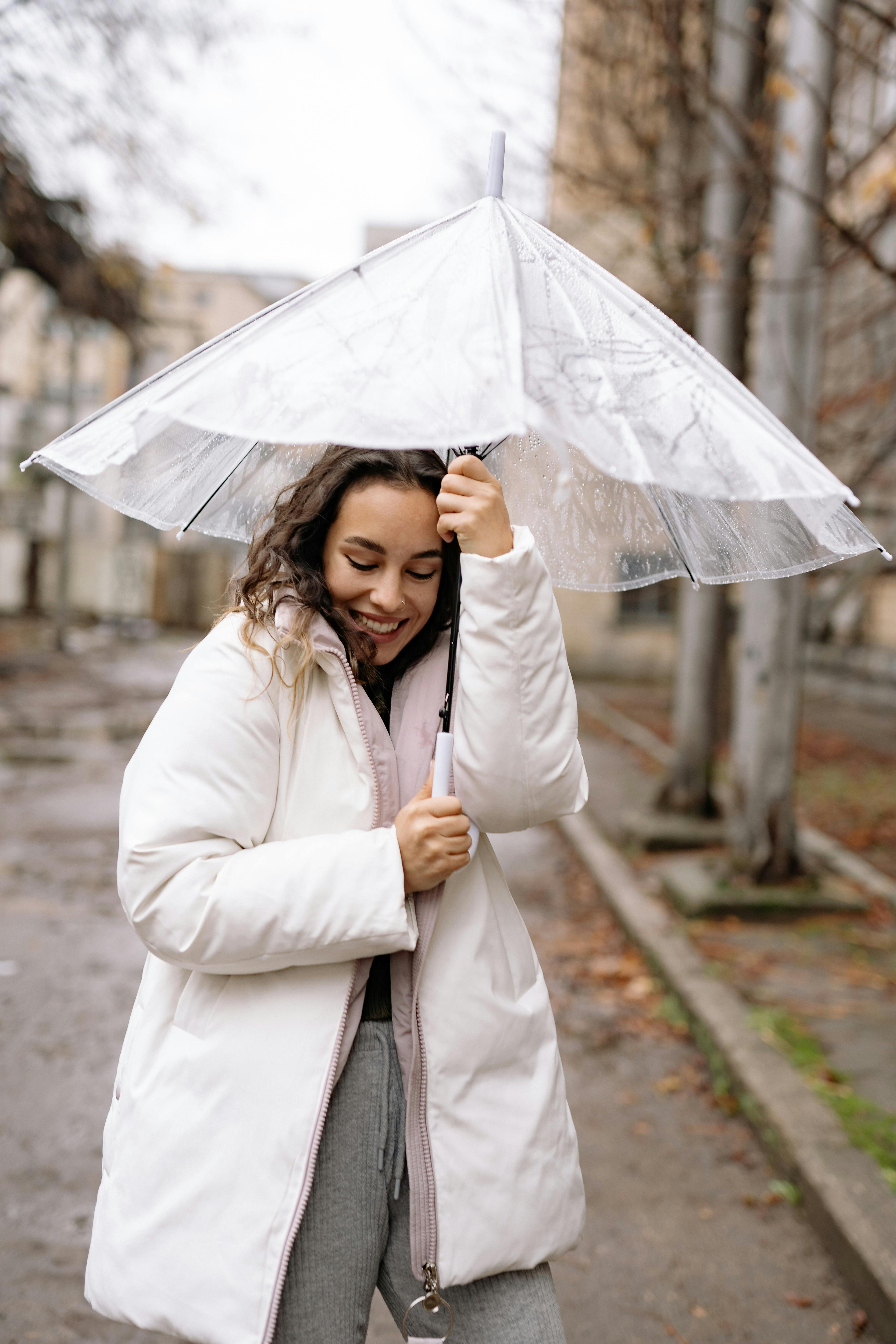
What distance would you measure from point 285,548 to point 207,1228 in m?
1.08

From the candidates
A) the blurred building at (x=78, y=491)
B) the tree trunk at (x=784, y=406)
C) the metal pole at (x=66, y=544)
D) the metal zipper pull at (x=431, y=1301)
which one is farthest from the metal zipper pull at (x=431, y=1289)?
the metal pole at (x=66, y=544)

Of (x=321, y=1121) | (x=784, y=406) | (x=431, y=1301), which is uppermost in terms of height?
(x=784, y=406)

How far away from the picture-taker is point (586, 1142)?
425 centimetres

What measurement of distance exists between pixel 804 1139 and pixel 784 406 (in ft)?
13.4

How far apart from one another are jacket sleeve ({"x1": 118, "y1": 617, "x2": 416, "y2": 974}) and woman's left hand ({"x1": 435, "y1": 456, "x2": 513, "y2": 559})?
1.26 feet

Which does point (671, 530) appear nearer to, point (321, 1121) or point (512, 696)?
point (512, 696)

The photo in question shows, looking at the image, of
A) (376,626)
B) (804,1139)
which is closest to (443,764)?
(376,626)

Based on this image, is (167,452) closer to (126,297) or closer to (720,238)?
(720,238)

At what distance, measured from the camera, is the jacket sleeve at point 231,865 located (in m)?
1.74

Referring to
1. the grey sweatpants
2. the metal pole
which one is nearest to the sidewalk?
the grey sweatpants

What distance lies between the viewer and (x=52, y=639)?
2494 centimetres

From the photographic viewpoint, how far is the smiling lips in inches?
78.2

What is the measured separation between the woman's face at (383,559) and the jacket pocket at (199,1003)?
1.92ft

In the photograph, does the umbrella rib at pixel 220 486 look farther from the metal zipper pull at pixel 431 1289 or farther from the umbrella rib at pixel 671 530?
the metal zipper pull at pixel 431 1289
